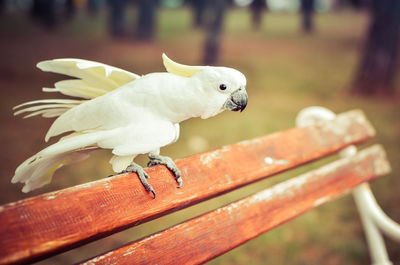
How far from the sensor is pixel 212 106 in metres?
0.53

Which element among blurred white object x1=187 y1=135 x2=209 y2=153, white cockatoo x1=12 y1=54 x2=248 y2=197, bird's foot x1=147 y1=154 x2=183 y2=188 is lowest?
blurred white object x1=187 y1=135 x2=209 y2=153

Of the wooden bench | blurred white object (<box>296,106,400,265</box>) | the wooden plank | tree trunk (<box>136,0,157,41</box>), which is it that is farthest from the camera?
tree trunk (<box>136,0,157,41</box>)

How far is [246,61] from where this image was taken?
262 centimetres

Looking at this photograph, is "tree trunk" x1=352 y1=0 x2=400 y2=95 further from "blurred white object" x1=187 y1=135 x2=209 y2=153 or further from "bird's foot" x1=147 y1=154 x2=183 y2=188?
"bird's foot" x1=147 y1=154 x2=183 y2=188

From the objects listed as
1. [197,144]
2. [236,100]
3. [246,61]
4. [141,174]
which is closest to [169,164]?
[141,174]

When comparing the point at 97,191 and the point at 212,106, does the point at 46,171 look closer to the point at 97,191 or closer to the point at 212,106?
the point at 97,191

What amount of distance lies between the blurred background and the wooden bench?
78 centimetres

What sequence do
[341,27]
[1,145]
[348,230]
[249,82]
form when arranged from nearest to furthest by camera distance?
[348,230] → [1,145] → [249,82] → [341,27]

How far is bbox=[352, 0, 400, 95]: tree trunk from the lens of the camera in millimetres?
2611

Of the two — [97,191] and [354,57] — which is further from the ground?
[97,191]

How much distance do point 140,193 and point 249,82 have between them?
7.13ft

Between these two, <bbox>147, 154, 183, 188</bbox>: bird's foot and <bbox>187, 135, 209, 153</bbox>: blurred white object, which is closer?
<bbox>147, 154, 183, 188</bbox>: bird's foot

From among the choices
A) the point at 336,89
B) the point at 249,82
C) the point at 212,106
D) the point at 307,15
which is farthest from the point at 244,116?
the point at 212,106

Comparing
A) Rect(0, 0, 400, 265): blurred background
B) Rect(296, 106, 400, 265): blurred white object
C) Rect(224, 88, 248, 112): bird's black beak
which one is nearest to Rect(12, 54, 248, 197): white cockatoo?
Rect(224, 88, 248, 112): bird's black beak
